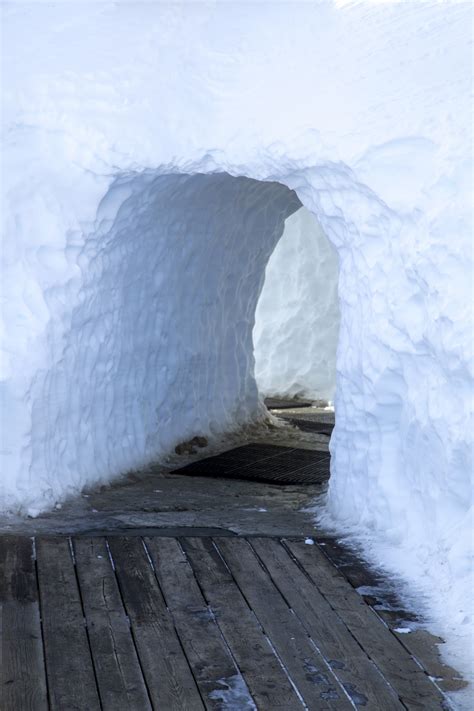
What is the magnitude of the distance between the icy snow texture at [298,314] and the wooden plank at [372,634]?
25.3ft

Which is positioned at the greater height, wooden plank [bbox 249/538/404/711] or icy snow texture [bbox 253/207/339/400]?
icy snow texture [bbox 253/207/339/400]

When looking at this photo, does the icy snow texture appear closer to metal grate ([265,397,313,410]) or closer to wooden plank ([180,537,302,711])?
metal grate ([265,397,313,410])

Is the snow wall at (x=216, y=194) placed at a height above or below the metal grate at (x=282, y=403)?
above

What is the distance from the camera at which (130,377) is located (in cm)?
735

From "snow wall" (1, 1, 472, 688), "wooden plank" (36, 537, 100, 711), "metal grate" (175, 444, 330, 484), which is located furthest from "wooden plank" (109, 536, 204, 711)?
"metal grate" (175, 444, 330, 484)

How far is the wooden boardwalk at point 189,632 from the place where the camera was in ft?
12.0

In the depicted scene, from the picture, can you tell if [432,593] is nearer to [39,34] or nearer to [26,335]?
[26,335]

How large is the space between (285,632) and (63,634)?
97cm

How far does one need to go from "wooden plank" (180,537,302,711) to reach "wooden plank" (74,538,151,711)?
0.43m

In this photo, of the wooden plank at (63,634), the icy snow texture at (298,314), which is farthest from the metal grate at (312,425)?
the wooden plank at (63,634)

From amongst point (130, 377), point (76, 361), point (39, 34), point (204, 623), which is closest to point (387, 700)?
point (204, 623)

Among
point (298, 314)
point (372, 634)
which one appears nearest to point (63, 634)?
point (372, 634)

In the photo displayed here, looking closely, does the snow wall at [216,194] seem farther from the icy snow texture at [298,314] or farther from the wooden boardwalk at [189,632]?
the icy snow texture at [298,314]

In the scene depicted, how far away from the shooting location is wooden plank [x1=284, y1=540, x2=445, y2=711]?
373cm
